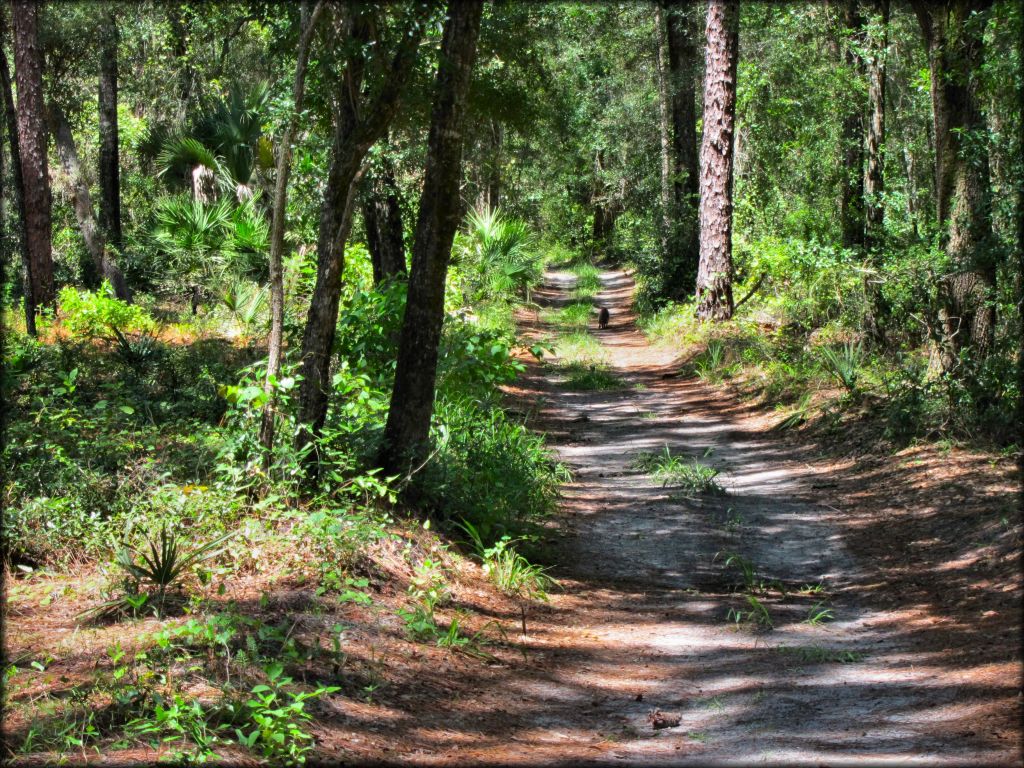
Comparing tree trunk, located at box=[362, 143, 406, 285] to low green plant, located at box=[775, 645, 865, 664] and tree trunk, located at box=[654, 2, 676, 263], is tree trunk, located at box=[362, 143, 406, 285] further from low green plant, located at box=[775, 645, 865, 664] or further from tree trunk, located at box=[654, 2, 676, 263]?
tree trunk, located at box=[654, 2, 676, 263]

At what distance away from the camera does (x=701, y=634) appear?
581 cm

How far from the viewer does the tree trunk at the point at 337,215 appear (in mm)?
6582

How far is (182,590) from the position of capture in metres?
5.25

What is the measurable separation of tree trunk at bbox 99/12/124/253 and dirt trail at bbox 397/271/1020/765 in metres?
18.2

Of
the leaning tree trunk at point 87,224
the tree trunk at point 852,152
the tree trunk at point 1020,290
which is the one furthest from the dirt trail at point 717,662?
the leaning tree trunk at point 87,224

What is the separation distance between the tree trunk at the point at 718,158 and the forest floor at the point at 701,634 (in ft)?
25.2

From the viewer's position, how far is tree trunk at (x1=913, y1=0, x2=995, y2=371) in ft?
30.1

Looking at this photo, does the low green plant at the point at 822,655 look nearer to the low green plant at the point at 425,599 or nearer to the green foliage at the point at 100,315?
the low green plant at the point at 425,599

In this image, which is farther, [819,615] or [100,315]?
[100,315]

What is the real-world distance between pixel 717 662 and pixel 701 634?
455 millimetres

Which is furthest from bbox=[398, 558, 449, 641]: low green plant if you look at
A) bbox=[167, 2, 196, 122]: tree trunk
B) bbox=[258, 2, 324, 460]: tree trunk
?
bbox=[167, 2, 196, 122]: tree trunk

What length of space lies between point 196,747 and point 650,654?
2785mm

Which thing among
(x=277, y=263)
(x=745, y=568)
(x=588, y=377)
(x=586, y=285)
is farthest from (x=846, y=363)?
(x=586, y=285)

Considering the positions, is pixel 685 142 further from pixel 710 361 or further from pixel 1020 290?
pixel 1020 290
